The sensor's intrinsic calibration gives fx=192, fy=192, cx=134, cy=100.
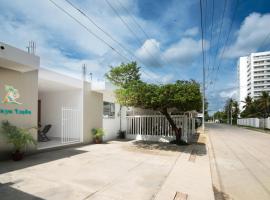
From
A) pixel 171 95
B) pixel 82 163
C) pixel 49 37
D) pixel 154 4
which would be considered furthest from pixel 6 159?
pixel 154 4

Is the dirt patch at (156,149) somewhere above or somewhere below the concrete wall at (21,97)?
below

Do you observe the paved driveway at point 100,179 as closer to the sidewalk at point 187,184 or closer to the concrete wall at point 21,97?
the sidewalk at point 187,184

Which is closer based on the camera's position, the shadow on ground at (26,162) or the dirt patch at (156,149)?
the shadow on ground at (26,162)

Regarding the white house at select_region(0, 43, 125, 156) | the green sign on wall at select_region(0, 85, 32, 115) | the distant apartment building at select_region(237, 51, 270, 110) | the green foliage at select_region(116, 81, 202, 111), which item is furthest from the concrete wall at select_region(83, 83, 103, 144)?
the distant apartment building at select_region(237, 51, 270, 110)

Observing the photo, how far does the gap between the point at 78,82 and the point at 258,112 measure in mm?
42350

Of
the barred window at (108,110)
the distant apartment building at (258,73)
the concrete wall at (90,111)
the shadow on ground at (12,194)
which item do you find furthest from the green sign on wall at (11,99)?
the distant apartment building at (258,73)

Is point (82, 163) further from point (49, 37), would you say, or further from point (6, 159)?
point (49, 37)

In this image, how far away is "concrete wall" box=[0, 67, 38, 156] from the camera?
6480 millimetres

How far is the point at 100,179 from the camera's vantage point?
4.85m

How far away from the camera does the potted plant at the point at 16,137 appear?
6.20 m

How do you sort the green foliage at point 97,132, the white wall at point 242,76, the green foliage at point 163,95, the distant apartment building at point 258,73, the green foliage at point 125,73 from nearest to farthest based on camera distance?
1. the green foliage at point 163,95
2. the green foliage at point 97,132
3. the green foliage at point 125,73
4. the distant apartment building at point 258,73
5. the white wall at point 242,76

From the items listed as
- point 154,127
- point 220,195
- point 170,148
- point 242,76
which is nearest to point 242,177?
point 220,195

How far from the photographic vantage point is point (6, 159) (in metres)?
6.45

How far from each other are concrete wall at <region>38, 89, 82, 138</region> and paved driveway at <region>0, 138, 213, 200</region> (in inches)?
183
